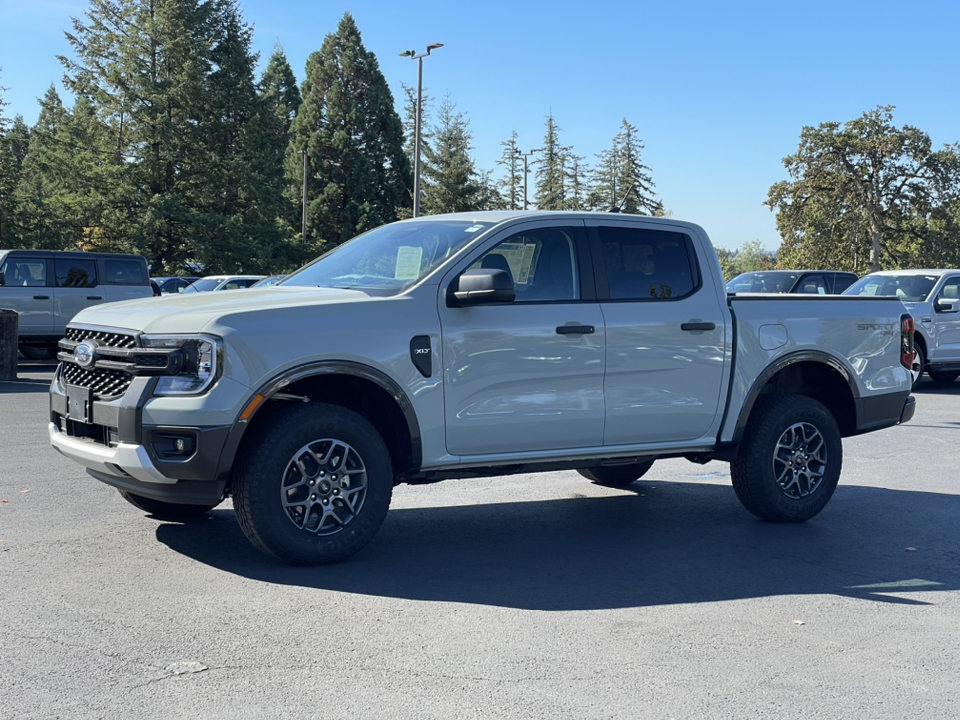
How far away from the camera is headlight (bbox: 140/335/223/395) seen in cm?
530

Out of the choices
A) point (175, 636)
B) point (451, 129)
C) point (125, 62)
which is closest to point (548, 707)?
point (175, 636)

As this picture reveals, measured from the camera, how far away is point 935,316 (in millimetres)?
17078

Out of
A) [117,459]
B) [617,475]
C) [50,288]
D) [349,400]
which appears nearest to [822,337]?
[617,475]

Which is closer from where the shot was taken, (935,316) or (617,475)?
(617,475)

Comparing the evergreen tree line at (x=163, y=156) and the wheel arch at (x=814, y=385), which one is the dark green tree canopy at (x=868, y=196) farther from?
the wheel arch at (x=814, y=385)

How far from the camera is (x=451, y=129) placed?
2832 inches

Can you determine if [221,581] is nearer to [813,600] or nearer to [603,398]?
[603,398]

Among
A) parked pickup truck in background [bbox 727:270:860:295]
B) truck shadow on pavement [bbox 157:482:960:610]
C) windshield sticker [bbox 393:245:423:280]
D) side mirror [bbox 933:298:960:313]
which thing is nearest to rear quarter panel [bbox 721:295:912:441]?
truck shadow on pavement [bbox 157:482:960:610]

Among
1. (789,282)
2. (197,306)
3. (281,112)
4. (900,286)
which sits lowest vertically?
(197,306)

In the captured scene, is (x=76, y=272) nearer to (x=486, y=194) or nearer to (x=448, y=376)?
(x=448, y=376)

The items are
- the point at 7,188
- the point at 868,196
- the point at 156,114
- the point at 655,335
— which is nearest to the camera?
the point at 655,335

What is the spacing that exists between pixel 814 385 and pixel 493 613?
3793mm

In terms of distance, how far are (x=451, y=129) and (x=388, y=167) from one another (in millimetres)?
6498

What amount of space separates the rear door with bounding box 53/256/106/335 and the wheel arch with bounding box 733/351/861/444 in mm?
14629
